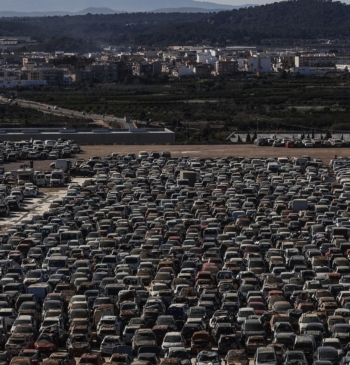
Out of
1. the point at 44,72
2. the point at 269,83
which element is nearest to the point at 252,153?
the point at 269,83

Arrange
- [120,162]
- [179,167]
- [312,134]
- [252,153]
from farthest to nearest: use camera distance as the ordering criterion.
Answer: [312,134] → [252,153] → [120,162] → [179,167]

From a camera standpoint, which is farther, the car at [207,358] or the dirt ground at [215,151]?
the dirt ground at [215,151]

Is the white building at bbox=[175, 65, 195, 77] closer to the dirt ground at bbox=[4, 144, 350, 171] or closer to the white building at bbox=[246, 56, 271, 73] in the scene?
the white building at bbox=[246, 56, 271, 73]

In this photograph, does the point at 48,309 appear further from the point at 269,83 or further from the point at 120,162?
the point at 269,83

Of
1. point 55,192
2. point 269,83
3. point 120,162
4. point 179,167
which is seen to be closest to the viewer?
point 55,192

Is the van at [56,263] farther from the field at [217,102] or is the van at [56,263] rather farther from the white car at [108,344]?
the field at [217,102]

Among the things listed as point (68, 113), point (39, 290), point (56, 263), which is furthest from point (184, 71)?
point (39, 290)

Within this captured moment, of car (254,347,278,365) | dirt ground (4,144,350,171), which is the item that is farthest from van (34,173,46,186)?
car (254,347,278,365)

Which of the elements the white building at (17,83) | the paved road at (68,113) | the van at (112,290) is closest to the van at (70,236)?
the van at (112,290)
